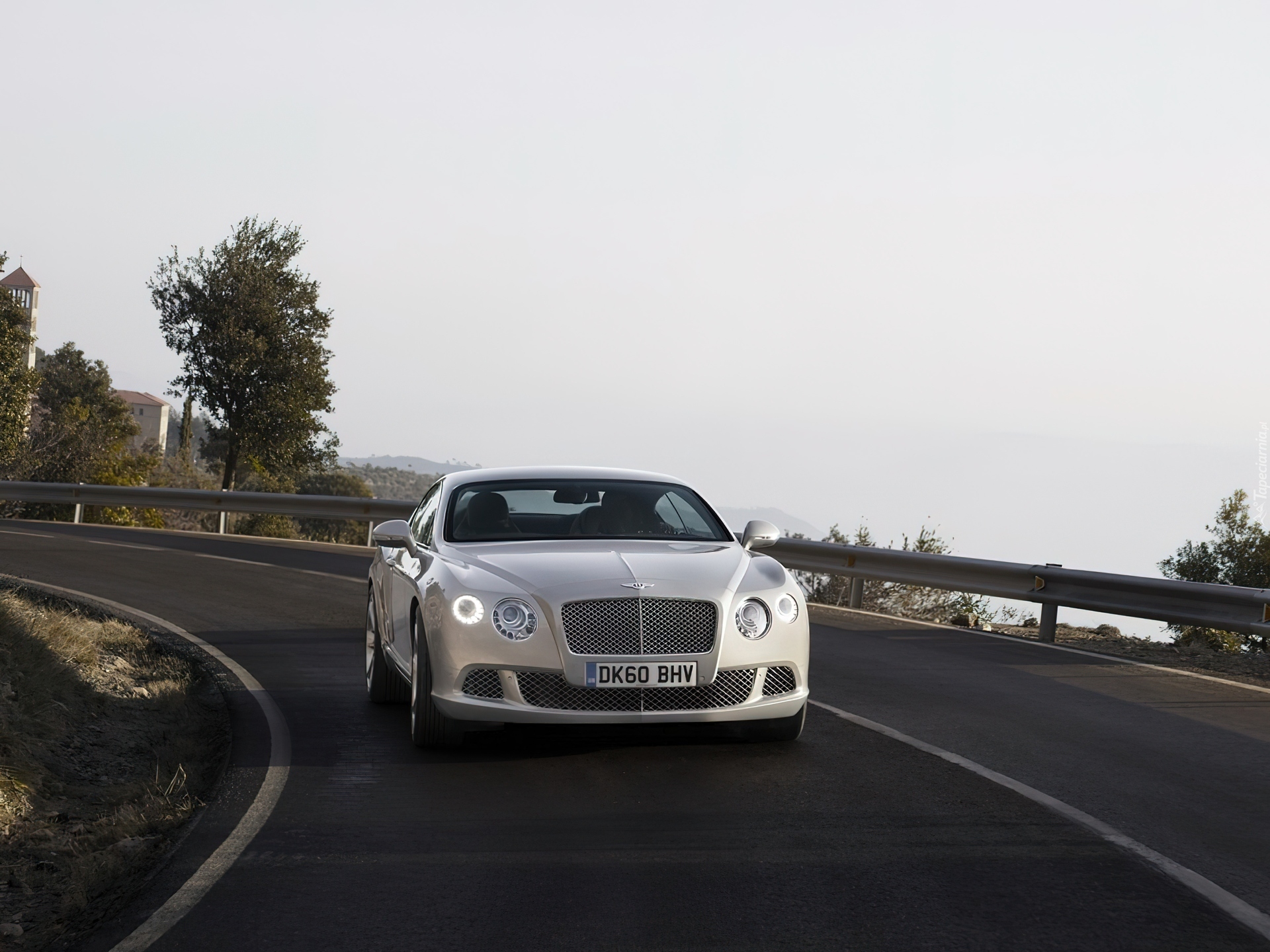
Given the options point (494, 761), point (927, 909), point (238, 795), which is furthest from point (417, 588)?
point (927, 909)

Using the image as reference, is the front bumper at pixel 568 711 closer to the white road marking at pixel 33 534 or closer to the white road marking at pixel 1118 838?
the white road marking at pixel 1118 838

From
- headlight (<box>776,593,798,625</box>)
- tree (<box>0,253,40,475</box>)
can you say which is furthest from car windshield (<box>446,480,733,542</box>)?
tree (<box>0,253,40,475</box>)

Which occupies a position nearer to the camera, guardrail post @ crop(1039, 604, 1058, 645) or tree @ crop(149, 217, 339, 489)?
guardrail post @ crop(1039, 604, 1058, 645)

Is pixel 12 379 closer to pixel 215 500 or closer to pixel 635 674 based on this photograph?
pixel 215 500

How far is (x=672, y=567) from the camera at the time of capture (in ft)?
22.3

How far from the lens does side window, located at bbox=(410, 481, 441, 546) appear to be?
8.08 meters

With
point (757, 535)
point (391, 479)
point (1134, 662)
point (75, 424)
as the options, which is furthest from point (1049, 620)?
point (391, 479)

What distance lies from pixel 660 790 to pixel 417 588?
1924 millimetres

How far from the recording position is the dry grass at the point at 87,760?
5168mm

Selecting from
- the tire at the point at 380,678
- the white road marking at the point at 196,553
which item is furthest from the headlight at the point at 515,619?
the white road marking at the point at 196,553

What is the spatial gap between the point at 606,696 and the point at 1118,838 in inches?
95.2

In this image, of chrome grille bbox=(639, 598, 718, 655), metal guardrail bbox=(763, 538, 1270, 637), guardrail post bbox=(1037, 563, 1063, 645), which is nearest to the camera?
chrome grille bbox=(639, 598, 718, 655)

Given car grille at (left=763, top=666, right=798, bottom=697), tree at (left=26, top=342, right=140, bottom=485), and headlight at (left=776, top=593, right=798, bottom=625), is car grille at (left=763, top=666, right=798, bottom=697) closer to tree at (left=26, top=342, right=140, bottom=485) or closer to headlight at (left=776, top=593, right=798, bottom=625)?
headlight at (left=776, top=593, right=798, bottom=625)

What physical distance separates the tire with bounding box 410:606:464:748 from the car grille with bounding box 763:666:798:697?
164 centimetres
